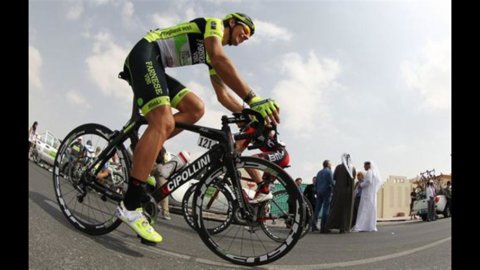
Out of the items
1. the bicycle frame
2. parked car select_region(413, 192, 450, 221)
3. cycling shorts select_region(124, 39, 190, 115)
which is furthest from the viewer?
the bicycle frame

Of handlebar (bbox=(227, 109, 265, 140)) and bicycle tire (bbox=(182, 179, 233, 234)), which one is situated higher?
handlebar (bbox=(227, 109, 265, 140))

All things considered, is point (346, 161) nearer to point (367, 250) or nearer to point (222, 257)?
point (367, 250)

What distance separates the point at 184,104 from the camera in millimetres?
1501

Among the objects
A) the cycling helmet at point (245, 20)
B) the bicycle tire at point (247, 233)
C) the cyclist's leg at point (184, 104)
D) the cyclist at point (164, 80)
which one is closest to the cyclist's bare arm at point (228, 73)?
the cyclist at point (164, 80)

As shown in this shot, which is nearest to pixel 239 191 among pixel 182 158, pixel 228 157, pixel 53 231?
pixel 228 157

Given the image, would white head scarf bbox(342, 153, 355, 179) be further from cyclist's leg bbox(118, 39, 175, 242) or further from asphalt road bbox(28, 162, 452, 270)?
cyclist's leg bbox(118, 39, 175, 242)

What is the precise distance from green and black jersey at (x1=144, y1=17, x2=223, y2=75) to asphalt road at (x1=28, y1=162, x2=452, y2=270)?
26.7 inches

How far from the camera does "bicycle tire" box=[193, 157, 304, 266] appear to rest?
1.10 m

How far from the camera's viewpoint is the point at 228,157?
4.90 feet

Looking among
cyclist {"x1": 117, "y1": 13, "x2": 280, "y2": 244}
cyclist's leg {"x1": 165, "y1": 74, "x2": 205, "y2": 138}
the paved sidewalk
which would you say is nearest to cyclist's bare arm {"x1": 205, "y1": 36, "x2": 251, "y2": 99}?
cyclist {"x1": 117, "y1": 13, "x2": 280, "y2": 244}

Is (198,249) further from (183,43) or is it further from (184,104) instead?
(183,43)

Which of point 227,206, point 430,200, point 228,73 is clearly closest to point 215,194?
point 227,206

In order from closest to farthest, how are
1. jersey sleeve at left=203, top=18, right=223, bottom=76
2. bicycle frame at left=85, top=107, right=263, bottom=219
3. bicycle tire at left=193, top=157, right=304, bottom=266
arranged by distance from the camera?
bicycle tire at left=193, top=157, right=304, bottom=266 → jersey sleeve at left=203, top=18, right=223, bottom=76 → bicycle frame at left=85, top=107, right=263, bottom=219

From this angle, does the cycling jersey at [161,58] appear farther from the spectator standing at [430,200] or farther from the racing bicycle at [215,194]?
the spectator standing at [430,200]
